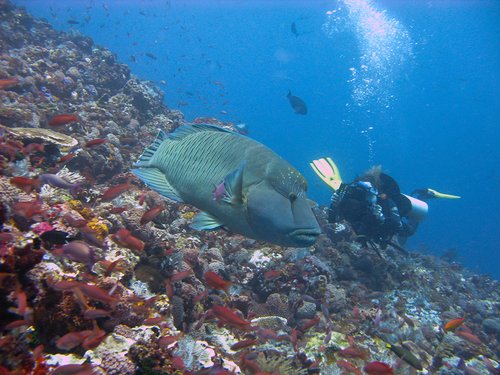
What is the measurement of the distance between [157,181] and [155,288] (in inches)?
63.5

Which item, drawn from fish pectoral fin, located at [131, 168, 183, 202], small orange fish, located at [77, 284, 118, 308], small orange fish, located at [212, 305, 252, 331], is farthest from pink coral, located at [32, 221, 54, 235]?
small orange fish, located at [212, 305, 252, 331]

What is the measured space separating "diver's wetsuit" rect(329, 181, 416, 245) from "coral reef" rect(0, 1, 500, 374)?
1.05 m

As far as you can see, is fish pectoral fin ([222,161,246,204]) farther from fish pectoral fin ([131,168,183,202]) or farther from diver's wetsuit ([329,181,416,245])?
diver's wetsuit ([329,181,416,245])

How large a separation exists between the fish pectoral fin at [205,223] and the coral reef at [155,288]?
3.39ft

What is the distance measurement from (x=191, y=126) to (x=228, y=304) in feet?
9.81

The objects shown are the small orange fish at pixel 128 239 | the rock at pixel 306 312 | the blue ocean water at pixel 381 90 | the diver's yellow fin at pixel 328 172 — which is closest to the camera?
the small orange fish at pixel 128 239

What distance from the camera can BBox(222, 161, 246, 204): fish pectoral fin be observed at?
2.55 m

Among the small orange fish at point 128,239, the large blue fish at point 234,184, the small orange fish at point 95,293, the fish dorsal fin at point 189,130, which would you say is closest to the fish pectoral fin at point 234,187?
the large blue fish at point 234,184

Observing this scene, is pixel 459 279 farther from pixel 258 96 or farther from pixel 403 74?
pixel 258 96

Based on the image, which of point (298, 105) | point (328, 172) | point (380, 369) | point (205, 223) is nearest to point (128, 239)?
point (205, 223)

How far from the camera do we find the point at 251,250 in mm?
7250

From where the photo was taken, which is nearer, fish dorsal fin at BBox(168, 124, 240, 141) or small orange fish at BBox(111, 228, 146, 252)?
fish dorsal fin at BBox(168, 124, 240, 141)

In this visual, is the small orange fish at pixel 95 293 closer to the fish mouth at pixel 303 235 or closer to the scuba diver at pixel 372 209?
the fish mouth at pixel 303 235

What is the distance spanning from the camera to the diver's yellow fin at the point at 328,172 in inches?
391
